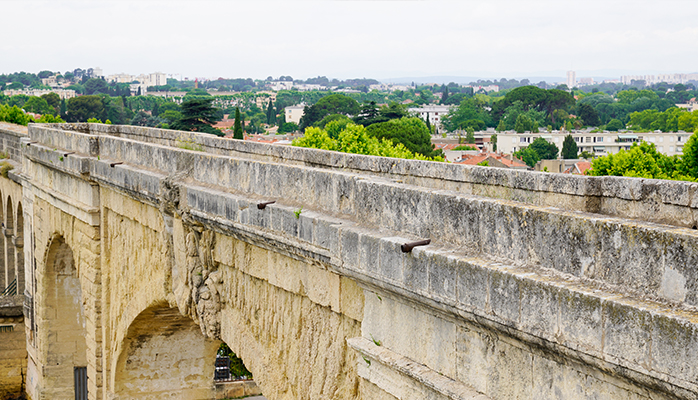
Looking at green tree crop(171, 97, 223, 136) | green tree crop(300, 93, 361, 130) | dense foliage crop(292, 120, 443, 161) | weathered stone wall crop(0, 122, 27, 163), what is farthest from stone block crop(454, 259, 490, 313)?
green tree crop(300, 93, 361, 130)

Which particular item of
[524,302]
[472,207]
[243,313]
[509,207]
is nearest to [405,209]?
[472,207]

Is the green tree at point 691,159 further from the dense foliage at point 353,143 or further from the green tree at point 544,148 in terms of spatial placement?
the green tree at point 544,148

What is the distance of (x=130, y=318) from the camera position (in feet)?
31.0

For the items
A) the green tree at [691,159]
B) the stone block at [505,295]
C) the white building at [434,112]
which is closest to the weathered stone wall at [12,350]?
the stone block at [505,295]

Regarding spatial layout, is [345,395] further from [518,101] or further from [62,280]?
[518,101]

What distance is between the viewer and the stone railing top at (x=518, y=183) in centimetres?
434

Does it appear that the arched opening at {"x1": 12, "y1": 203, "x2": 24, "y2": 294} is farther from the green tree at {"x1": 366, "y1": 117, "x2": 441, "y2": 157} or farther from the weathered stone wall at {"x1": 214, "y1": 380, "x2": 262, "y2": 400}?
the green tree at {"x1": 366, "y1": 117, "x2": 441, "y2": 157}

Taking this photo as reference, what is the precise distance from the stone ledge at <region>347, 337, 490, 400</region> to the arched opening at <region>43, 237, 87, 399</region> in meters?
9.91

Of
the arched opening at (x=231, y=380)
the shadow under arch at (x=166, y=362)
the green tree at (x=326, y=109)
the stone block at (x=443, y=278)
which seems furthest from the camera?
the green tree at (x=326, y=109)

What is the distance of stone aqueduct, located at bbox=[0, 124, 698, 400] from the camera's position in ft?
10.6

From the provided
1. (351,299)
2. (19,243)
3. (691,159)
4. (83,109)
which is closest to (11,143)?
(19,243)

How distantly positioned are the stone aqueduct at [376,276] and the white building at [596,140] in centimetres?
7317

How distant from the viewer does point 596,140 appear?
285ft

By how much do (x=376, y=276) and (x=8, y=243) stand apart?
23207 mm
